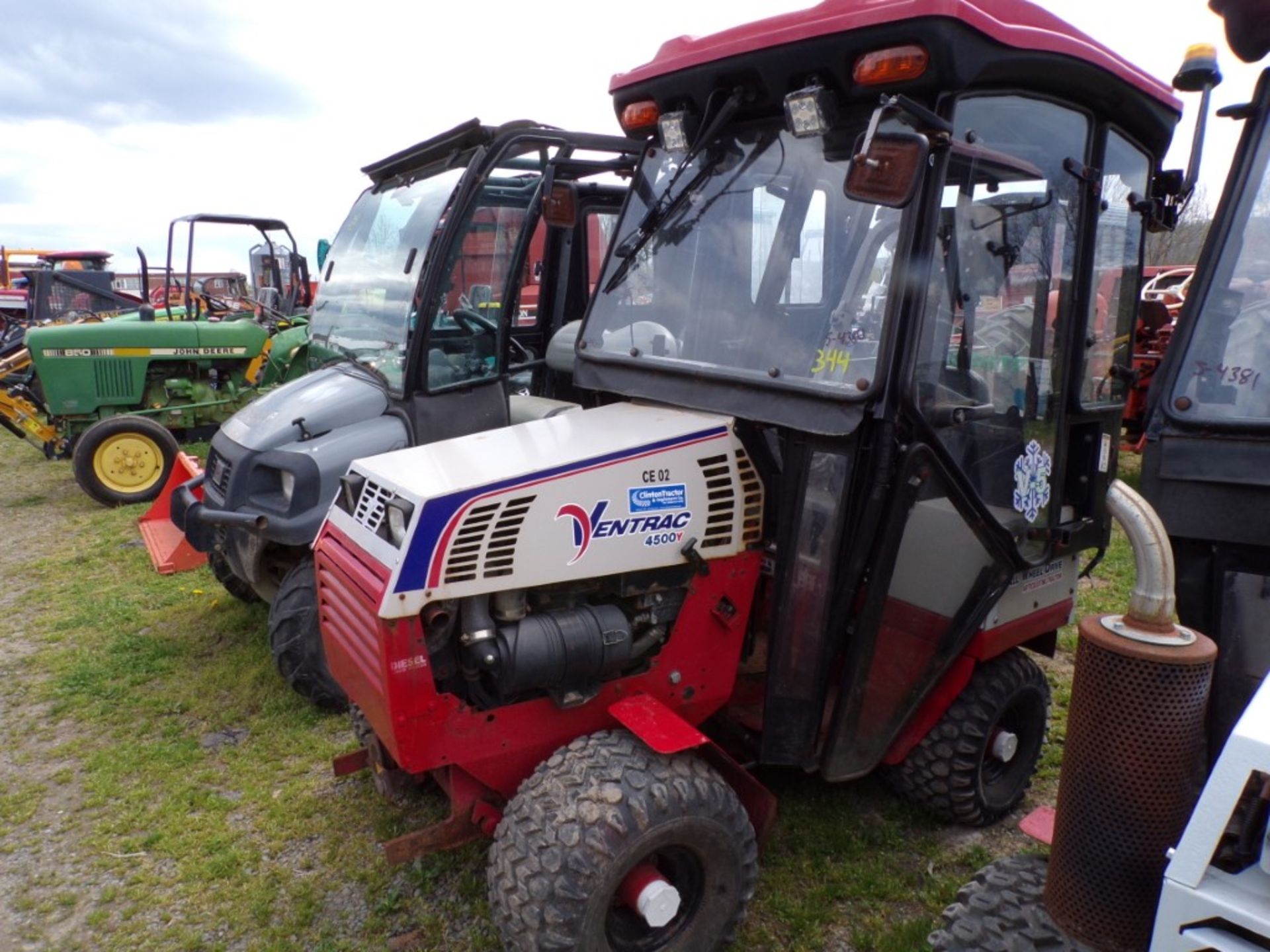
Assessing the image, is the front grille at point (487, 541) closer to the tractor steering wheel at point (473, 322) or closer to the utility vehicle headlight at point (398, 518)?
the utility vehicle headlight at point (398, 518)

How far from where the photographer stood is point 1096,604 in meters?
5.18

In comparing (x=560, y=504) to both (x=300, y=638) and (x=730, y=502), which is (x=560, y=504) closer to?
(x=730, y=502)

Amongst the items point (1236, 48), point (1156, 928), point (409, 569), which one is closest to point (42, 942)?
point (409, 569)

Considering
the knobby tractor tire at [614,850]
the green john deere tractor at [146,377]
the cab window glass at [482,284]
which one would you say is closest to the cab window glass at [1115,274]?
the knobby tractor tire at [614,850]

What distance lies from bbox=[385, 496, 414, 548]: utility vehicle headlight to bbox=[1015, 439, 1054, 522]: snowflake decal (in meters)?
1.79

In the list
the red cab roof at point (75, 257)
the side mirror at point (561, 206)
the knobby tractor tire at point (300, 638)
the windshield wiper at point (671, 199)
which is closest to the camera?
the windshield wiper at point (671, 199)

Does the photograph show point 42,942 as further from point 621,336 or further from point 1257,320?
point 1257,320

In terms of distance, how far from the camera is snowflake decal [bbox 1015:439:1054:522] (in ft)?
9.23

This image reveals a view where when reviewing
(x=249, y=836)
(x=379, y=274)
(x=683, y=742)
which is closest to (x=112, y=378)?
(x=379, y=274)

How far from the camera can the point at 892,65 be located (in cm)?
223

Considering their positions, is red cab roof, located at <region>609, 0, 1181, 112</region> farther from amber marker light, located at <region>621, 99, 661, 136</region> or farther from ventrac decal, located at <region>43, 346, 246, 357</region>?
ventrac decal, located at <region>43, 346, 246, 357</region>

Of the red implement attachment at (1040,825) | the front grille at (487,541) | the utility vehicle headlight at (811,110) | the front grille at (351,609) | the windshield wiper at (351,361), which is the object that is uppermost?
the utility vehicle headlight at (811,110)

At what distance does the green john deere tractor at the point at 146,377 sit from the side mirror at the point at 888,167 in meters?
6.71

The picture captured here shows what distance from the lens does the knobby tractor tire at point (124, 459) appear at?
7.61m
